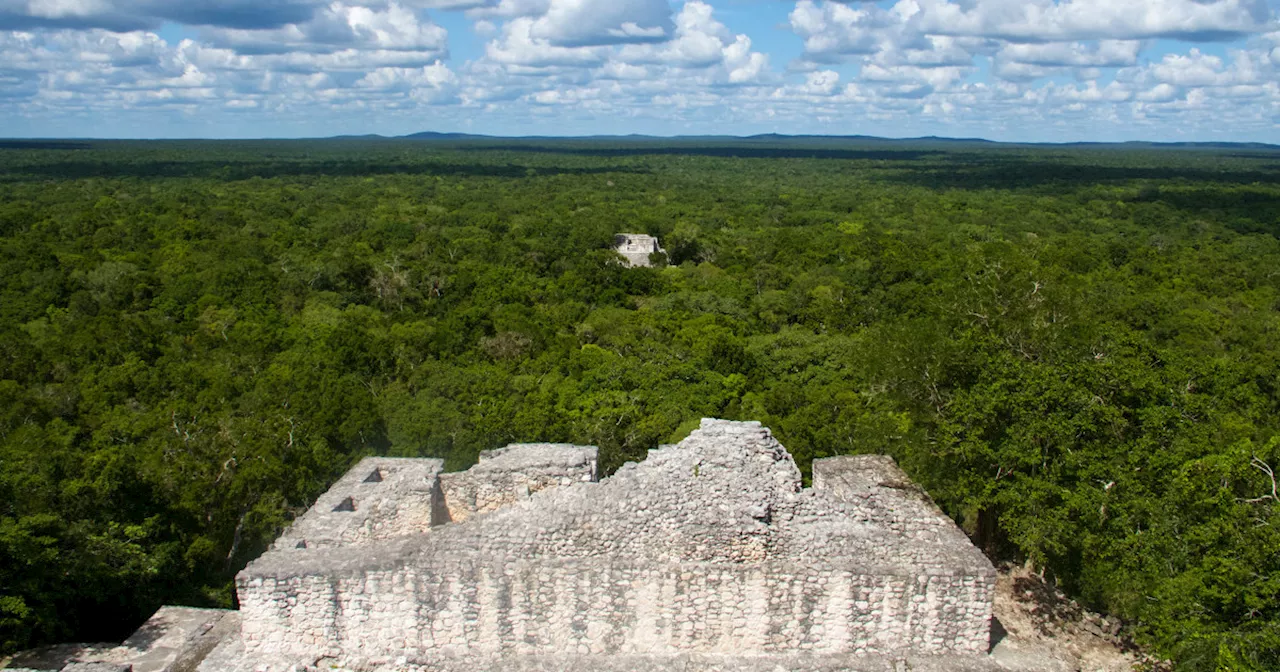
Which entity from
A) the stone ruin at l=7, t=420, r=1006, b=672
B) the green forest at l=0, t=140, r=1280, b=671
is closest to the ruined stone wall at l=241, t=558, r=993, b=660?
the stone ruin at l=7, t=420, r=1006, b=672

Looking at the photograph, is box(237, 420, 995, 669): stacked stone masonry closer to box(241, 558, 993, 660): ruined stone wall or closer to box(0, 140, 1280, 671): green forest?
box(241, 558, 993, 660): ruined stone wall

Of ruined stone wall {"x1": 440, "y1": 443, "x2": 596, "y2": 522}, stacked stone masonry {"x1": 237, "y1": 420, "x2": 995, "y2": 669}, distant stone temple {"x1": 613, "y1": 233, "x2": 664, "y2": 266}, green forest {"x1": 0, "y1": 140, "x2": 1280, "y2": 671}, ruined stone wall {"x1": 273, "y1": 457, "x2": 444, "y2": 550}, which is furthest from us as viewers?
distant stone temple {"x1": 613, "y1": 233, "x2": 664, "y2": 266}

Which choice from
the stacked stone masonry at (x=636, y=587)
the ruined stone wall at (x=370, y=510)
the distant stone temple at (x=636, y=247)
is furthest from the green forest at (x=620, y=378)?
the ruined stone wall at (x=370, y=510)

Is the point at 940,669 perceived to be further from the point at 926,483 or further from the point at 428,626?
the point at 428,626

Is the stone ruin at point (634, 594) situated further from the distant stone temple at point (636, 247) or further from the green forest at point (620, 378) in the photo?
the distant stone temple at point (636, 247)

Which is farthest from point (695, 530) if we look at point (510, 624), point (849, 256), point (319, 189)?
point (319, 189)

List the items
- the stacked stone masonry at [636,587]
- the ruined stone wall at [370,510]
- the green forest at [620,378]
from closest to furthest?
the stacked stone masonry at [636,587] → the ruined stone wall at [370,510] → the green forest at [620,378]

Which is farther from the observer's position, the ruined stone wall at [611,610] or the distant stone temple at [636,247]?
the distant stone temple at [636,247]
